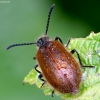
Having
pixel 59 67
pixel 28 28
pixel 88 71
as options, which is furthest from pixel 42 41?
pixel 28 28

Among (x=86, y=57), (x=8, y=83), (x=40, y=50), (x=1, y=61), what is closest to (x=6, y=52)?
(x=1, y=61)

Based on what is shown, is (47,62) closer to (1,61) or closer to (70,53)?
(70,53)

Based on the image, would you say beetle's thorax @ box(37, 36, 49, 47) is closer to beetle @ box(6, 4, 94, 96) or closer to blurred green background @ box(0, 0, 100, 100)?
beetle @ box(6, 4, 94, 96)

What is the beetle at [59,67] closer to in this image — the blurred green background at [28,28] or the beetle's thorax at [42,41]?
the beetle's thorax at [42,41]

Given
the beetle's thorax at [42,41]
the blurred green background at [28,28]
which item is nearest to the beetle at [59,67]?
the beetle's thorax at [42,41]

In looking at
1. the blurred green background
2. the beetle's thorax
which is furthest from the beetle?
the blurred green background
